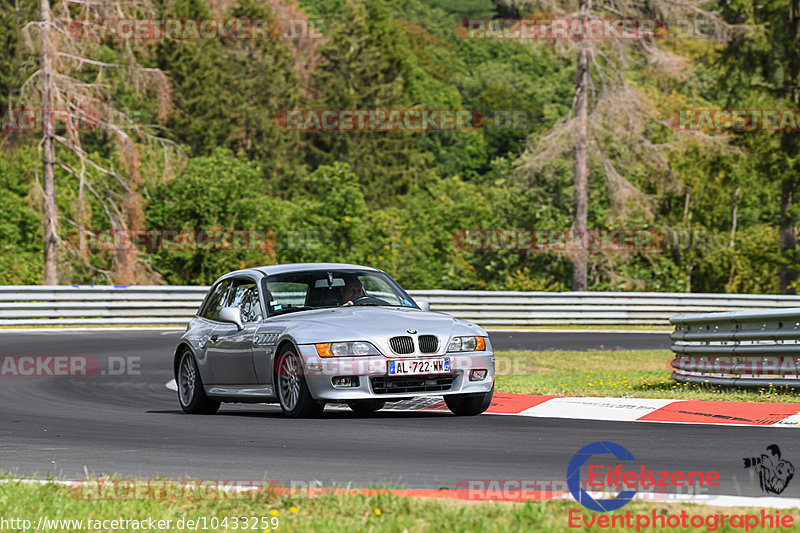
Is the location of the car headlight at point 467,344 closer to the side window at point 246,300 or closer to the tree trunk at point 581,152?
the side window at point 246,300

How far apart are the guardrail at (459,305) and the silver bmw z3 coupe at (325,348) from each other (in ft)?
52.5

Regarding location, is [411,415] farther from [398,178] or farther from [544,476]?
[398,178]

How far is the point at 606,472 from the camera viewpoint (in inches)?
291

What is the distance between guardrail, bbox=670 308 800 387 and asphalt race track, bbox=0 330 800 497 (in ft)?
8.39

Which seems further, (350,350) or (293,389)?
(293,389)

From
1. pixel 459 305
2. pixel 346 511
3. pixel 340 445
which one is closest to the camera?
pixel 346 511

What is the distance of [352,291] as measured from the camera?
1242 centimetres

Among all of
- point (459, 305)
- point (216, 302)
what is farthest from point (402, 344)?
point (459, 305)

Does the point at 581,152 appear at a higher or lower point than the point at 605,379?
higher

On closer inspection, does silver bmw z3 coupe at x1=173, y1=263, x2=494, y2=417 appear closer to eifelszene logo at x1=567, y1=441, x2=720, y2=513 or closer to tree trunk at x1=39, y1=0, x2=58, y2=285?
eifelszene logo at x1=567, y1=441, x2=720, y2=513

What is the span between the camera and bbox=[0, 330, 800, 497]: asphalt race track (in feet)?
25.5

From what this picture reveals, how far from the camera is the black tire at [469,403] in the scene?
37.6ft

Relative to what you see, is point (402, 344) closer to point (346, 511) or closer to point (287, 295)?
point (287, 295)

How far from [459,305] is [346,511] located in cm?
2476
